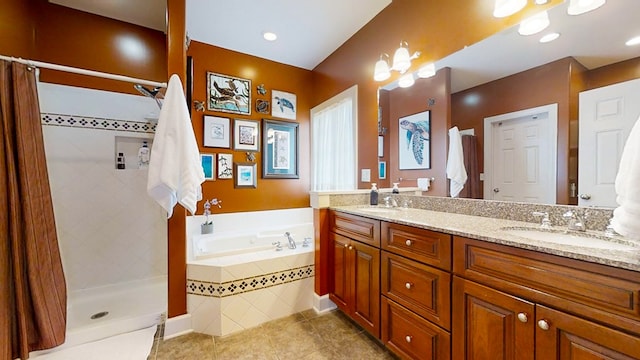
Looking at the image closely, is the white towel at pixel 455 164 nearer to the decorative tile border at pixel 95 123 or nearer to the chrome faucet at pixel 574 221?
the chrome faucet at pixel 574 221

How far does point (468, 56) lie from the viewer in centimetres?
162

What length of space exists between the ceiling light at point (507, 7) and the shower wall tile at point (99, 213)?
10.1 ft

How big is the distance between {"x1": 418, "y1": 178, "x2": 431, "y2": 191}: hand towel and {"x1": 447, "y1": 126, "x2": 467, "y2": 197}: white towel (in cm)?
18

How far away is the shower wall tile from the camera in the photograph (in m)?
2.21

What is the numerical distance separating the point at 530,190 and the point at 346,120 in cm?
177

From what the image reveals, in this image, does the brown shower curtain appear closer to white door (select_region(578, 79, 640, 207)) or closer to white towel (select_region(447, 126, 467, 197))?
white towel (select_region(447, 126, 467, 197))

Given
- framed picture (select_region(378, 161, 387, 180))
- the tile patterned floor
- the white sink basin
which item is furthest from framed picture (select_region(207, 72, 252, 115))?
the white sink basin

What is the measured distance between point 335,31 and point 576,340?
2.76 m

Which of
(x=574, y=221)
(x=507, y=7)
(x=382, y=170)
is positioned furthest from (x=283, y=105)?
(x=574, y=221)

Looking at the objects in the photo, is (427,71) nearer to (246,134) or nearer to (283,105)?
(283,105)

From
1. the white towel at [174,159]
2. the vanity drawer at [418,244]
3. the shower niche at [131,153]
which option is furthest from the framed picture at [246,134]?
the vanity drawer at [418,244]

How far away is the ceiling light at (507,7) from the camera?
1.31 m

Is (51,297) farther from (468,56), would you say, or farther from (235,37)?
(468,56)

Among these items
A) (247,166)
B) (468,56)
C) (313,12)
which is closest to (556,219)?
(468,56)
